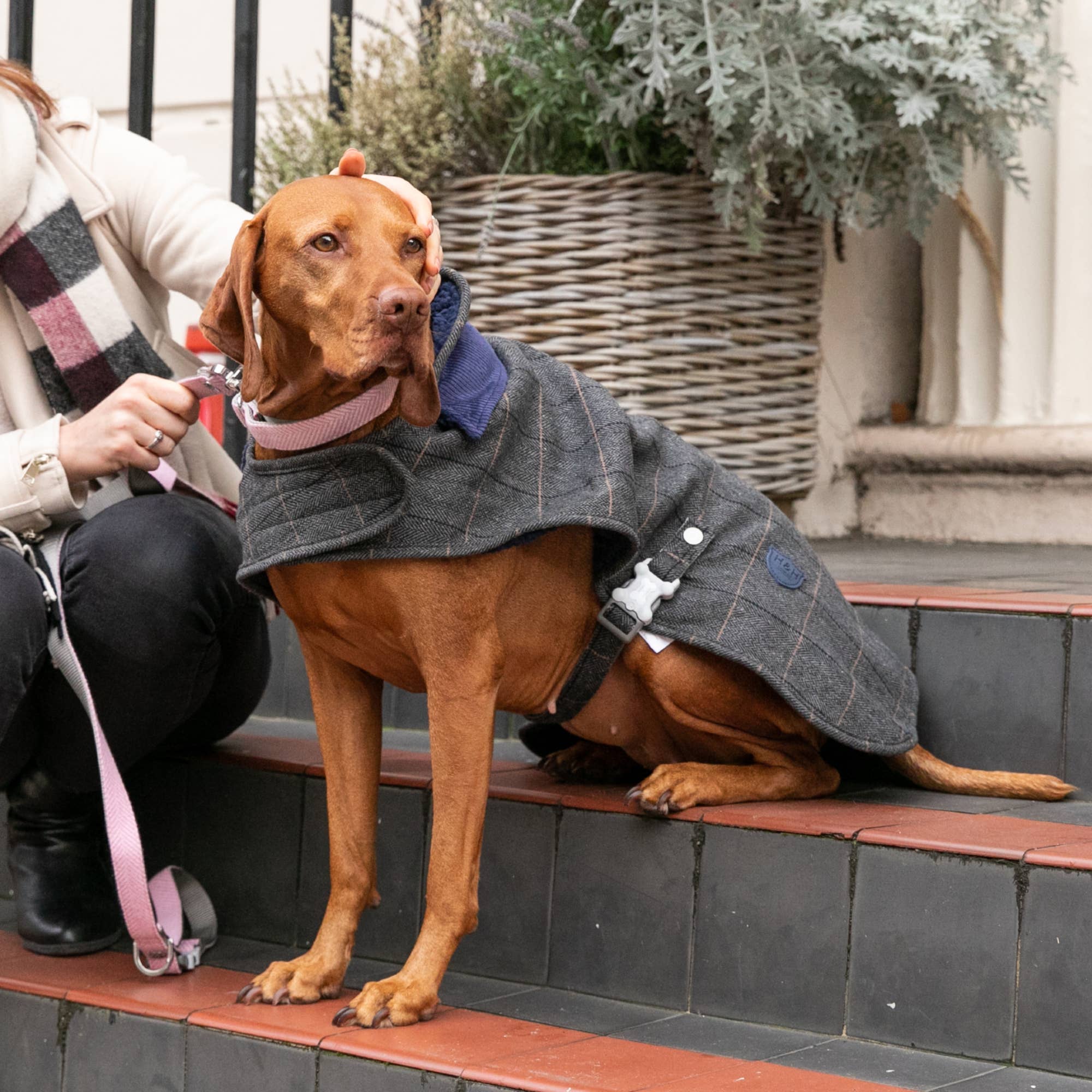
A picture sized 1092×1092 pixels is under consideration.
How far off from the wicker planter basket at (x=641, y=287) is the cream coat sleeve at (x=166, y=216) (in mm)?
822

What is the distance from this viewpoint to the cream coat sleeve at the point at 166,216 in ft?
6.83

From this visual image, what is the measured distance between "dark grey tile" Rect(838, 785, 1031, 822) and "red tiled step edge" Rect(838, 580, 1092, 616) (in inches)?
10.8

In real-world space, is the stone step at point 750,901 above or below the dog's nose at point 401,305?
below

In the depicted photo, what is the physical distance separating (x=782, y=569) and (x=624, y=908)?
0.50m

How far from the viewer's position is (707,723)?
75.9 inches

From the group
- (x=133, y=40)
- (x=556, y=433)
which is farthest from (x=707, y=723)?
(x=133, y=40)

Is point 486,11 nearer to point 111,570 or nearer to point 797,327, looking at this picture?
point 797,327

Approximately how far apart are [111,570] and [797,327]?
65.9 inches

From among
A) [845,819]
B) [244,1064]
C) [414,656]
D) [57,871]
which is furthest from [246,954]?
[845,819]

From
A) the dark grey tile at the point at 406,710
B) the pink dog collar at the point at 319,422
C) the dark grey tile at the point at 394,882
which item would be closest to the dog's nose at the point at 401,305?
the pink dog collar at the point at 319,422

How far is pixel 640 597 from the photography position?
186cm

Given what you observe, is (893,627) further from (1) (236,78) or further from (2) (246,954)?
(1) (236,78)

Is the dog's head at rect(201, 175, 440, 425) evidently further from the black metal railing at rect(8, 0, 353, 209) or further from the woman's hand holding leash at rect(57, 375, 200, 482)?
the black metal railing at rect(8, 0, 353, 209)

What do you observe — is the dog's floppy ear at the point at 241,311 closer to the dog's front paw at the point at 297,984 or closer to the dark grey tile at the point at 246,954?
the dog's front paw at the point at 297,984
